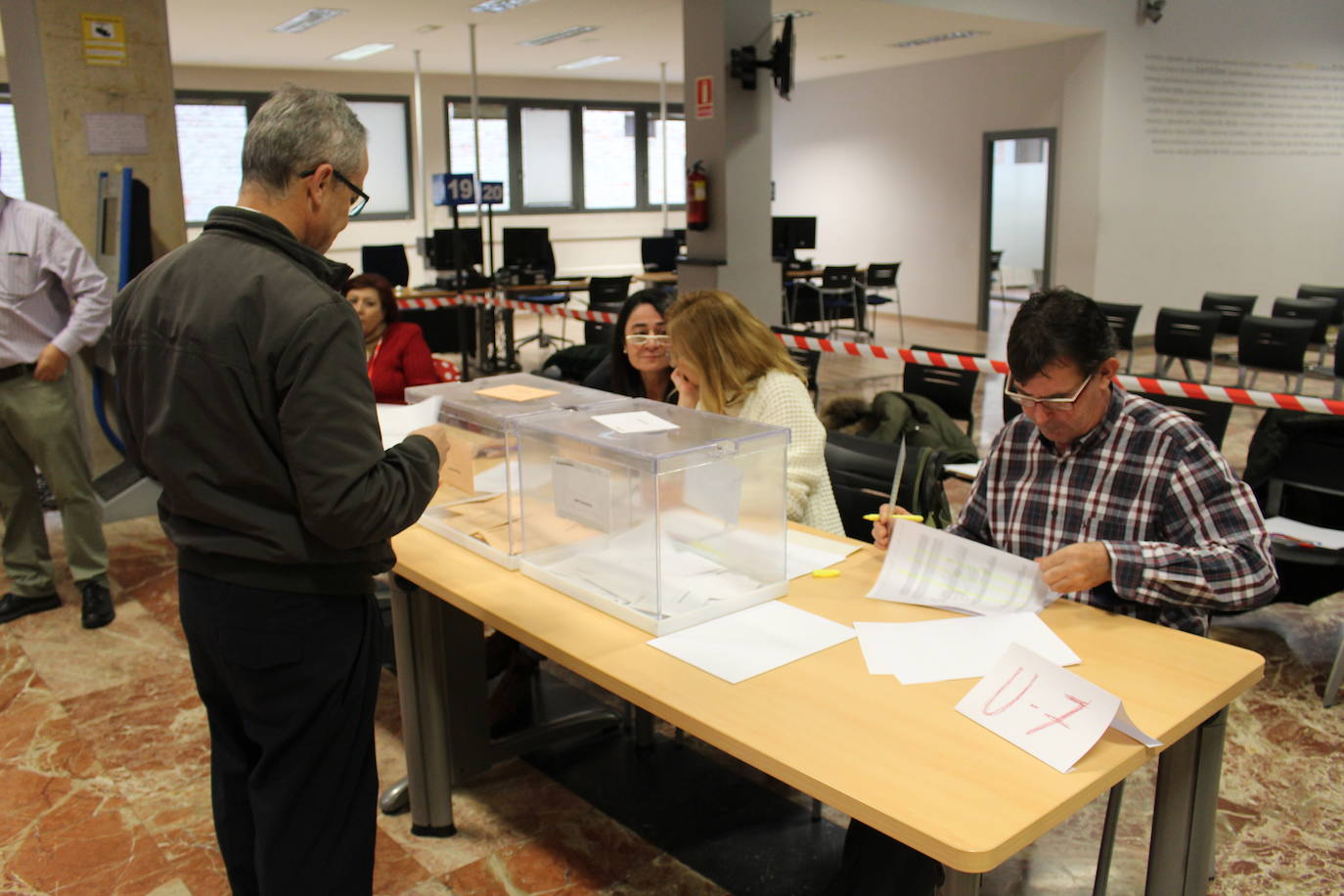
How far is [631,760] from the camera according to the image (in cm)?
290

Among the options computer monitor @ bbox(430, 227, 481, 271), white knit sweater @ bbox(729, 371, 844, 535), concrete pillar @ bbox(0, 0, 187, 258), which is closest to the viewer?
white knit sweater @ bbox(729, 371, 844, 535)

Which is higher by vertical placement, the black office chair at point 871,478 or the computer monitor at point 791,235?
the computer monitor at point 791,235

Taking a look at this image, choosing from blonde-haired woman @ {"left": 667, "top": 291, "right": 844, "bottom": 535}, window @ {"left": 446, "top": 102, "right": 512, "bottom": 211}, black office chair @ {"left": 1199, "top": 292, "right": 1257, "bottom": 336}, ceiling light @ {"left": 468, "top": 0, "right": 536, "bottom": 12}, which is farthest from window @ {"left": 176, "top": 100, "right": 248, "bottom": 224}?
blonde-haired woman @ {"left": 667, "top": 291, "right": 844, "bottom": 535}

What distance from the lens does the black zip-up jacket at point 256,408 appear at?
1.47m

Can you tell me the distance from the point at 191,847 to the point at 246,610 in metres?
1.26

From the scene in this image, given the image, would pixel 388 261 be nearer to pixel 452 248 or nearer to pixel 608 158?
pixel 452 248

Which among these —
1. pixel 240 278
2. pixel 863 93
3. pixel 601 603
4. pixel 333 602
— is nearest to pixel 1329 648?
pixel 601 603

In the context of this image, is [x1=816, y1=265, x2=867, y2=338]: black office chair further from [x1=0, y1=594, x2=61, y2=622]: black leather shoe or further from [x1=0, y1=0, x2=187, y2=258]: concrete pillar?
[x1=0, y1=594, x2=61, y2=622]: black leather shoe

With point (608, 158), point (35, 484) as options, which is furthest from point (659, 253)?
point (35, 484)

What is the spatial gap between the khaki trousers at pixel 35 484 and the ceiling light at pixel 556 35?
24.1 feet

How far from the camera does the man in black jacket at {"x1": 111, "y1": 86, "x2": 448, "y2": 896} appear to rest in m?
1.48

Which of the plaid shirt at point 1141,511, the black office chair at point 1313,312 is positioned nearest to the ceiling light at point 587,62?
the black office chair at point 1313,312

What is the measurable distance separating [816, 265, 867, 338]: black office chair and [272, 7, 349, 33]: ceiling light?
4.93m

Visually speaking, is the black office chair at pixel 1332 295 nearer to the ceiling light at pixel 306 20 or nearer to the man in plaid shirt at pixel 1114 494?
the man in plaid shirt at pixel 1114 494
